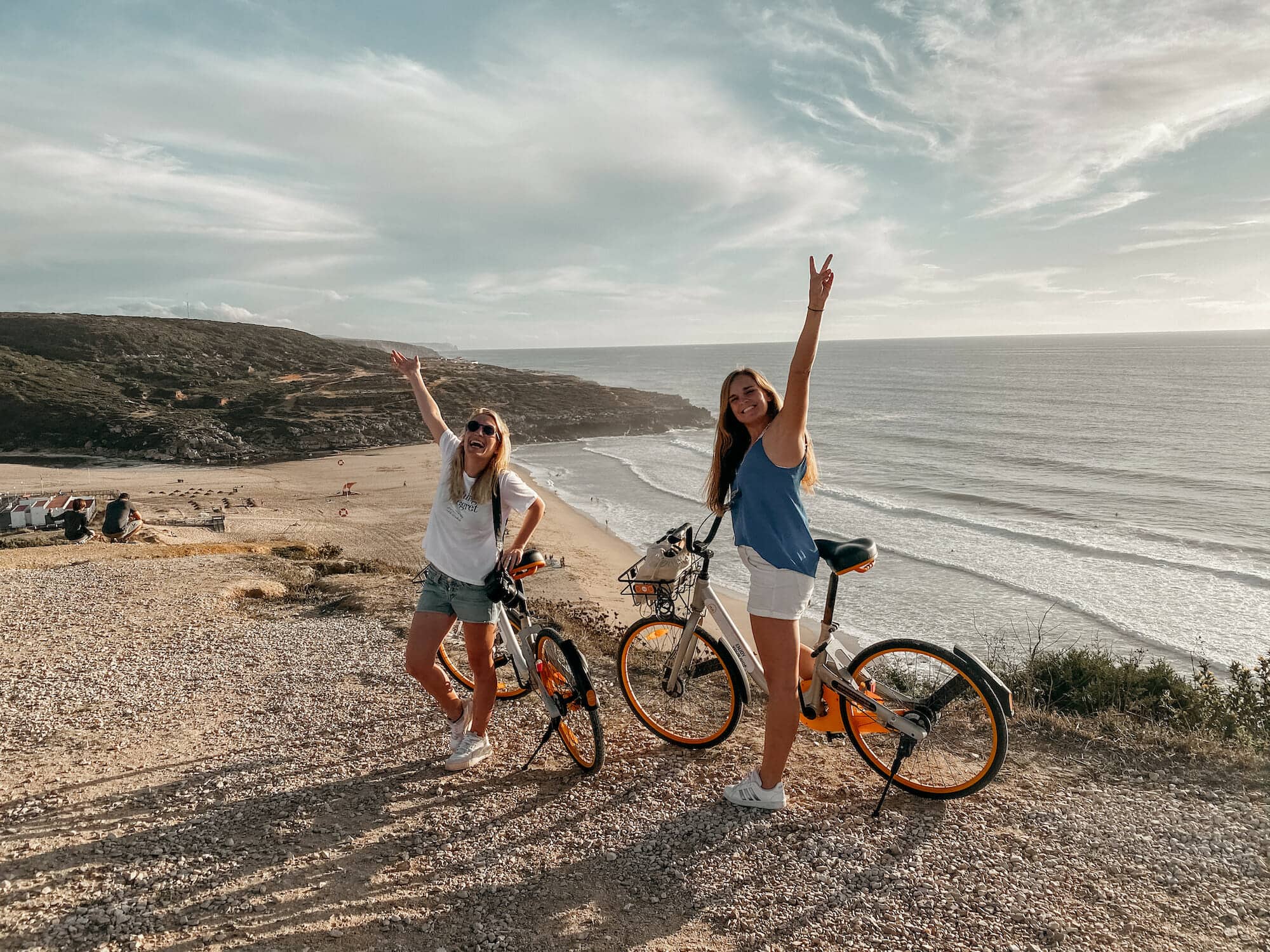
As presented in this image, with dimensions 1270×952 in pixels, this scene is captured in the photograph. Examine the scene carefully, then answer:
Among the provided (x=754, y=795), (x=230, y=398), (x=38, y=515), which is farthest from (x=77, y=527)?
(x=230, y=398)

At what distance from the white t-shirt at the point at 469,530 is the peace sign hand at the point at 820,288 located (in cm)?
183

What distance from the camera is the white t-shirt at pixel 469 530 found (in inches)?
152

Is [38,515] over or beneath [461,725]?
beneath

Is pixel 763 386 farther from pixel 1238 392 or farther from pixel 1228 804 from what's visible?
pixel 1238 392

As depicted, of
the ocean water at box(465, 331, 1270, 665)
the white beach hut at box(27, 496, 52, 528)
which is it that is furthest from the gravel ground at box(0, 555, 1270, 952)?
the white beach hut at box(27, 496, 52, 528)

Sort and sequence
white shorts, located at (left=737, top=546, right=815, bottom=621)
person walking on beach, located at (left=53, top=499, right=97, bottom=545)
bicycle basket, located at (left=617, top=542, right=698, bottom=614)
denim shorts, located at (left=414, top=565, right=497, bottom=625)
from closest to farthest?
white shorts, located at (left=737, top=546, right=815, bottom=621), denim shorts, located at (left=414, top=565, right=497, bottom=625), bicycle basket, located at (left=617, top=542, right=698, bottom=614), person walking on beach, located at (left=53, top=499, right=97, bottom=545)

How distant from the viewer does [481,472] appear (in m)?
3.90

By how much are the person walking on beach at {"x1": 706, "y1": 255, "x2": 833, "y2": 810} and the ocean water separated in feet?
11.0

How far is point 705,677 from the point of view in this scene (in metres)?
4.42

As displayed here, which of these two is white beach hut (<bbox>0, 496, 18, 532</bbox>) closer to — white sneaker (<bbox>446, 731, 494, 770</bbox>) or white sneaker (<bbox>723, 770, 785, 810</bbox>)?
white sneaker (<bbox>446, 731, 494, 770</bbox>)

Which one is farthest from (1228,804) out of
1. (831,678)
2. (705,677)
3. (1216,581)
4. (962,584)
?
(1216,581)

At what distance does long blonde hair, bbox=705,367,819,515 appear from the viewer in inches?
140

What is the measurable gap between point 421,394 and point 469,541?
1.28m

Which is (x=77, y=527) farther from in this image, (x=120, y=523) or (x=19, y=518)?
(x=19, y=518)
